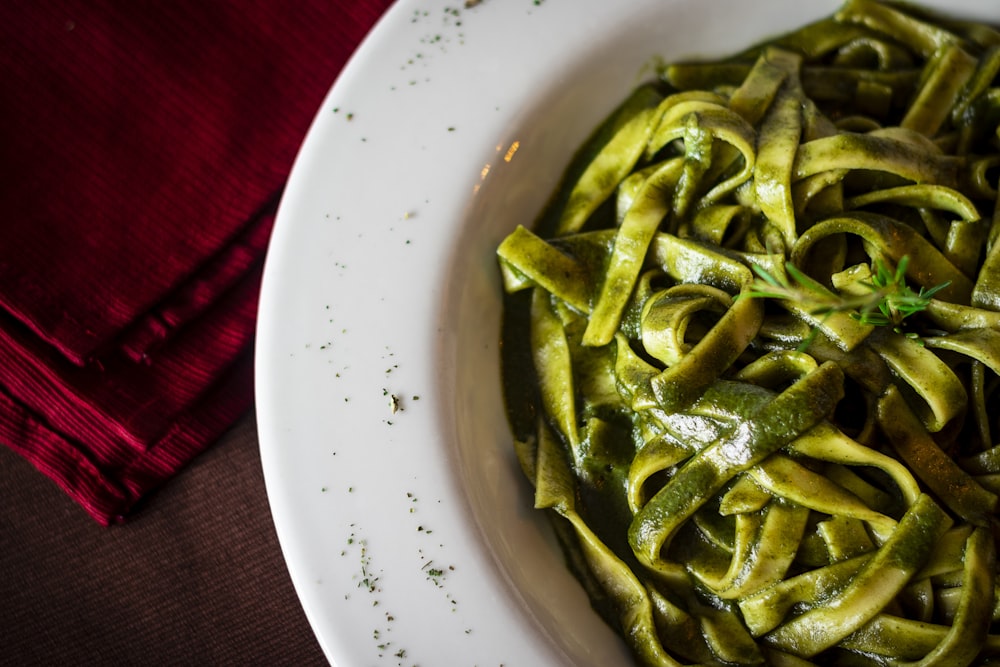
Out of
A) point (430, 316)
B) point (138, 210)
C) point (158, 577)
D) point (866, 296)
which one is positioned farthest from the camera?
point (138, 210)

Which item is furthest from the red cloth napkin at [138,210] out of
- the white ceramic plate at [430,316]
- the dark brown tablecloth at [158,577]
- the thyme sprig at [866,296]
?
the thyme sprig at [866,296]

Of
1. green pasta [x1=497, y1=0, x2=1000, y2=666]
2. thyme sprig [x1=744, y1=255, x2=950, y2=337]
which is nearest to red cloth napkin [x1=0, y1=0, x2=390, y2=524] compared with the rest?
green pasta [x1=497, y1=0, x2=1000, y2=666]

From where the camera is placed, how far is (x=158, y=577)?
12.0ft

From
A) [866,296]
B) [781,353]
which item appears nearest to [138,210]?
[781,353]

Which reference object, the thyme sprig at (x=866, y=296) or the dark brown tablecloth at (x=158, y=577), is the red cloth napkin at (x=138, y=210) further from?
the thyme sprig at (x=866, y=296)

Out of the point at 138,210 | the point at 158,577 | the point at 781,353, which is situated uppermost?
the point at 781,353

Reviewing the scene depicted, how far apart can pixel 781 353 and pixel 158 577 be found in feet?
9.01

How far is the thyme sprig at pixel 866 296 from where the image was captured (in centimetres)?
254

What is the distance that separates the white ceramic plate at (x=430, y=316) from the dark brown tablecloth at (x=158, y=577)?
0.80 metres

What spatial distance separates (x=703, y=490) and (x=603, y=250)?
3.46 ft

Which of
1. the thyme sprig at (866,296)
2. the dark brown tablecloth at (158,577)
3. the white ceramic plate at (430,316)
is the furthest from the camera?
the dark brown tablecloth at (158,577)

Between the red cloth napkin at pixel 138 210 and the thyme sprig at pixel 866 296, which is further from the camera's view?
the red cloth napkin at pixel 138 210

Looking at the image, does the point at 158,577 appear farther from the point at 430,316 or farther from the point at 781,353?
the point at 781,353

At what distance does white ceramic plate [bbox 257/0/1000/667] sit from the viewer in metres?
2.92
